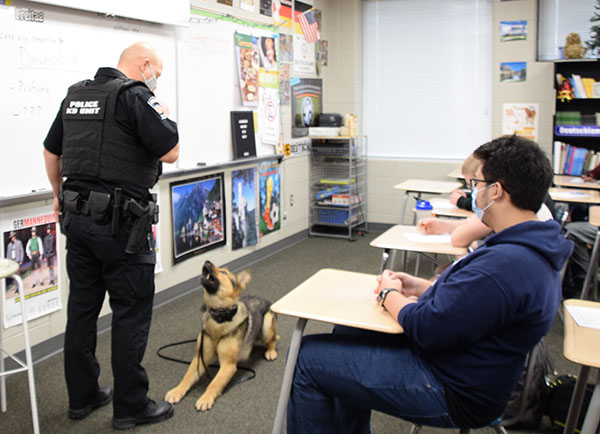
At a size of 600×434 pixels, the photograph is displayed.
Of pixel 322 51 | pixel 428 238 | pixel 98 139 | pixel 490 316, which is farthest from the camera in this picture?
pixel 322 51

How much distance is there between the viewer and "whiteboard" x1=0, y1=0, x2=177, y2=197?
2846mm

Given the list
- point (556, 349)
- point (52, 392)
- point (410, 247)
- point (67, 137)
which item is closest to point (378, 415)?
point (410, 247)

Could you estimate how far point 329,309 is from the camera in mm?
1808

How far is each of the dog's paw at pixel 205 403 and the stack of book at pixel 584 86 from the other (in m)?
4.50

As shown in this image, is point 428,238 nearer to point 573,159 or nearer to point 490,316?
point 490,316

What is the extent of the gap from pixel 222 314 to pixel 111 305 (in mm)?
569

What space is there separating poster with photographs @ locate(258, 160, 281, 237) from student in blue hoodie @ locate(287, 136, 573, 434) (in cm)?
357

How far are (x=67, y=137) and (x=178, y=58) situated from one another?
1.84 metres

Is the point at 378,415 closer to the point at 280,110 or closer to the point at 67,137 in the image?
the point at 67,137

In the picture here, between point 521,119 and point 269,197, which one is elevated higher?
point 521,119

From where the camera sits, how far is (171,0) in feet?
12.4

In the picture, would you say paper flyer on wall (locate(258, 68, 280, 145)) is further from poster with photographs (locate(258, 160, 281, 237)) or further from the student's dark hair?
the student's dark hair

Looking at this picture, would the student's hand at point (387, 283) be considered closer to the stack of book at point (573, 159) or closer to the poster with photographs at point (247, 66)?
the poster with photographs at point (247, 66)

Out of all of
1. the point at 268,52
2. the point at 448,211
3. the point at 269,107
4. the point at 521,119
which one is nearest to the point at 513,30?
the point at 521,119
